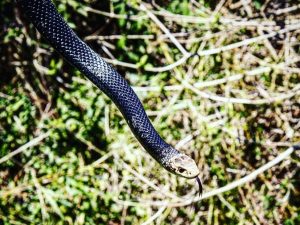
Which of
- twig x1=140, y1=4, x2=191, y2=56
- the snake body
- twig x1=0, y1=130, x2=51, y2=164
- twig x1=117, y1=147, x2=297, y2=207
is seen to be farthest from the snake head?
twig x1=0, y1=130, x2=51, y2=164

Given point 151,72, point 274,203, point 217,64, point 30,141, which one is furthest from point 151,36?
point 274,203

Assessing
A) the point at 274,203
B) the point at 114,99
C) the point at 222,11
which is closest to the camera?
the point at 114,99

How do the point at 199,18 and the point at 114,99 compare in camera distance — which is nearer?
the point at 114,99

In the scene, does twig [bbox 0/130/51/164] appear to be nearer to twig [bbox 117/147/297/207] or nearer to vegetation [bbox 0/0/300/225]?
vegetation [bbox 0/0/300/225]

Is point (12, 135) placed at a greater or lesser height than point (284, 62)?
lesser

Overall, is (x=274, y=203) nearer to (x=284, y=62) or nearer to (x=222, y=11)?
(x=284, y=62)

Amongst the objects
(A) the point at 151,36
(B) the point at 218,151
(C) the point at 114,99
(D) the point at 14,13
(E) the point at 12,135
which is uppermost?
(D) the point at 14,13

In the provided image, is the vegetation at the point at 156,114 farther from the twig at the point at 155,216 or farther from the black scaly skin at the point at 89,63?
the black scaly skin at the point at 89,63

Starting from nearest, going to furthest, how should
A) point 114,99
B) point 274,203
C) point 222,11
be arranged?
point 114,99, point 274,203, point 222,11
